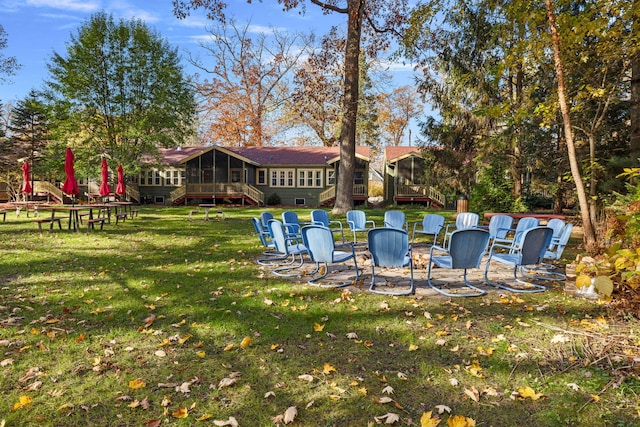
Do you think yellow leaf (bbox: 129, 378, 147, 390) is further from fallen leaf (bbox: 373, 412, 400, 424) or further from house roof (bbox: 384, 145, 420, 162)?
house roof (bbox: 384, 145, 420, 162)

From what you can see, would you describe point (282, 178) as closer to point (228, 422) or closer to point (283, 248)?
point (283, 248)

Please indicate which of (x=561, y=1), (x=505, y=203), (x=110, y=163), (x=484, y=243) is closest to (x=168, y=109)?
(x=110, y=163)

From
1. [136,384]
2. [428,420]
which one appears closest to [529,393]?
[428,420]

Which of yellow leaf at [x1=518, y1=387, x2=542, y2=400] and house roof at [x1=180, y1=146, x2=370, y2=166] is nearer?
yellow leaf at [x1=518, y1=387, x2=542, y2=400]

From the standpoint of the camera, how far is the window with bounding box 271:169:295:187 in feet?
102

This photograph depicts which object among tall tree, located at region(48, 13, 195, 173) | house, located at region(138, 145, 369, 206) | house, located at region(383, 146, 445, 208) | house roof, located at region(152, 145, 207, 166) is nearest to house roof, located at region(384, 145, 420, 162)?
house, located at region(383, 146, 445, 208)

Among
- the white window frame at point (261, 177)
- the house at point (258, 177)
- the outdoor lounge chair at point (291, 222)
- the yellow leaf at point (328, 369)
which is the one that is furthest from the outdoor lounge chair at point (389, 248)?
the white window frame at point (261, 177)

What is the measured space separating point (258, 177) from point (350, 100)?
1568 cm

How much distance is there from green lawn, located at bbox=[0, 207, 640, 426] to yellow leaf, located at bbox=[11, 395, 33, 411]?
0.02 m

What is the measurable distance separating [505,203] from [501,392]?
16478 mm

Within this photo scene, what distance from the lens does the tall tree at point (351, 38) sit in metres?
16.7

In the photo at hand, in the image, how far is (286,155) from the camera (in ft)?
105

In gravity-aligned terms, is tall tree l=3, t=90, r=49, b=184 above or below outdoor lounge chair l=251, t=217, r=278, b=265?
above

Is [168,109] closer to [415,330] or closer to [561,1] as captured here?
[561,1]
